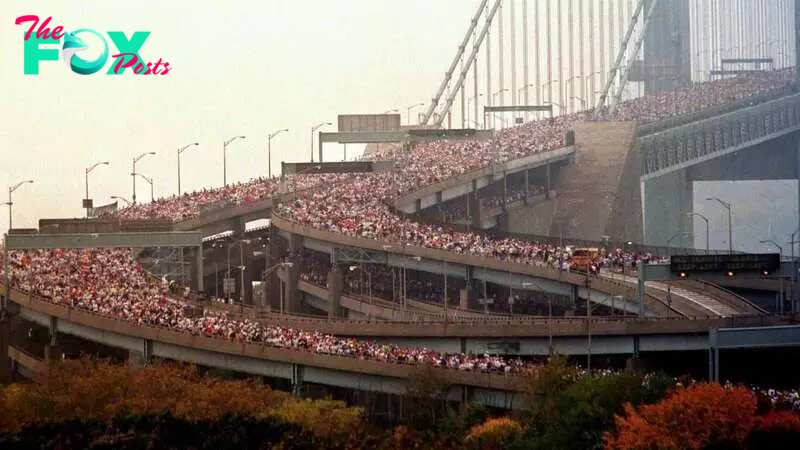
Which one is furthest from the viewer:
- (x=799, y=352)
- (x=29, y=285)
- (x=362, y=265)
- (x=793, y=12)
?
(x=793, y=12)

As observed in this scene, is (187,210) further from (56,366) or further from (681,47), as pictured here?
(681,47)

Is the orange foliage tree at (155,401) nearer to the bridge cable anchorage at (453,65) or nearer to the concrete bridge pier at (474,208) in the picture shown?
the concrete bridge pier at (474,208)

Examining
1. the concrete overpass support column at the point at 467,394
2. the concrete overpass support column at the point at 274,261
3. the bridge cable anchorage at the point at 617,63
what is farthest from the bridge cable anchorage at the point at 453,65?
the concrete overpass support column at the point at 467,394

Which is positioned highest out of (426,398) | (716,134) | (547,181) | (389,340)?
(716,134)

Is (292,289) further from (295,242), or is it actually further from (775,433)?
(775,433)

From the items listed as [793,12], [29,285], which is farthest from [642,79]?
[29,285]

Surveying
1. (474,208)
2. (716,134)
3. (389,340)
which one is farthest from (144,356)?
(716,134)

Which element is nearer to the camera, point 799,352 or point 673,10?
point 799,352

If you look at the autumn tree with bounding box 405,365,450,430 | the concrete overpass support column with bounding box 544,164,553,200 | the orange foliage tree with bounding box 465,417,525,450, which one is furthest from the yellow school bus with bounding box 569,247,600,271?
the concrete overpass support column with bounding box 544,164,553,200
